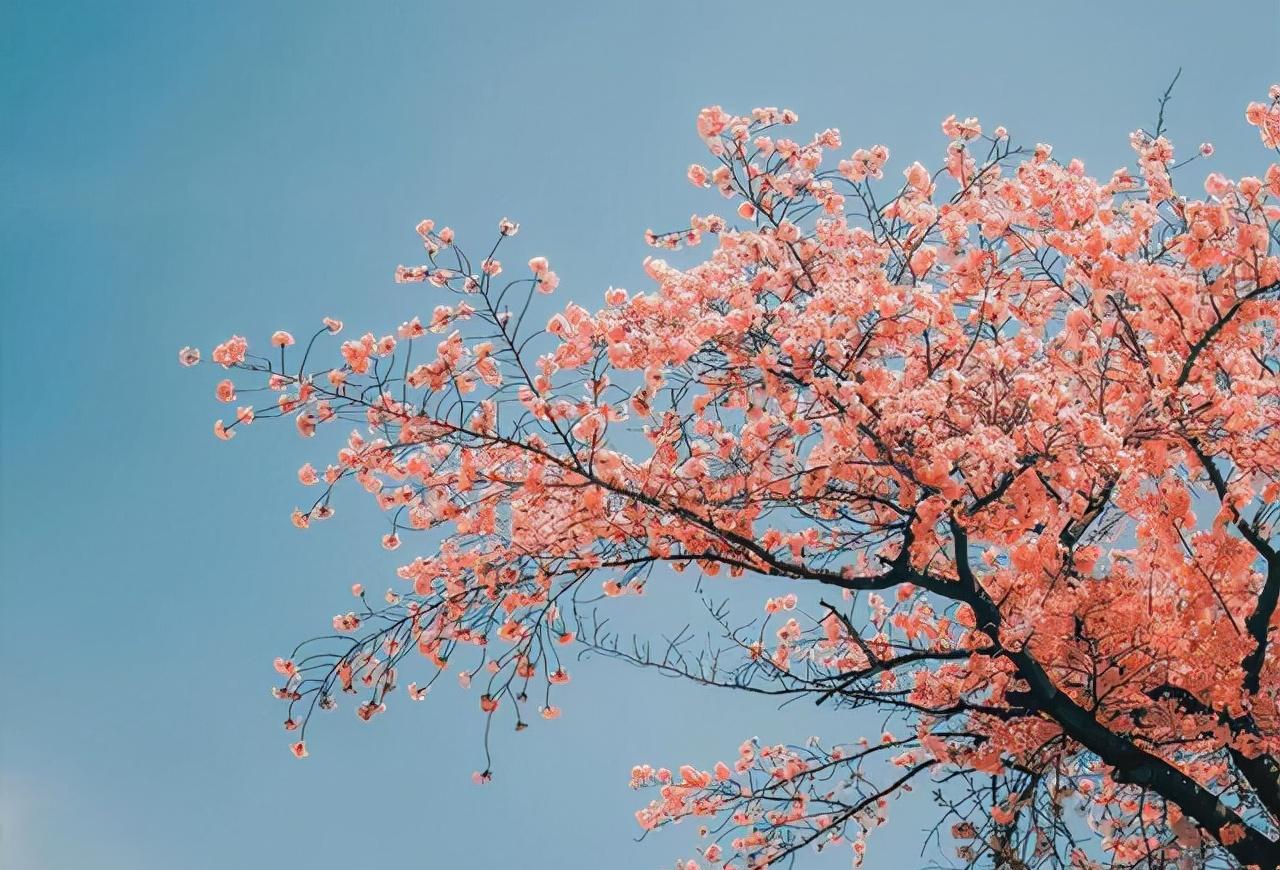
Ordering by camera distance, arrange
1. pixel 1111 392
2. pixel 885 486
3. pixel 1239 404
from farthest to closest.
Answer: pixel 885 486, pixel 1111 392, pixel 1239 404

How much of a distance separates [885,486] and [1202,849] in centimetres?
229

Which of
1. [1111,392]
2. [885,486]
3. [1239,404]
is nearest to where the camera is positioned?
[1239,404]

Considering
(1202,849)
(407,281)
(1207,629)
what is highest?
(407,281)

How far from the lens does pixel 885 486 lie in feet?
18.5

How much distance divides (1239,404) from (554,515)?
3.09 m

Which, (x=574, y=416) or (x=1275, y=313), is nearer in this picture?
(x=574, y=416)

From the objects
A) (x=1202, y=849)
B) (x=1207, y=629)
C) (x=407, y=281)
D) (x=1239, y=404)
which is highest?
(x=407, y=281)

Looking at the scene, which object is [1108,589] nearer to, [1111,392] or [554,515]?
[1111,392]

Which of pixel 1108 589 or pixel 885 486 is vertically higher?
pixel 885 486

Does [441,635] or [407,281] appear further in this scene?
[441,635]

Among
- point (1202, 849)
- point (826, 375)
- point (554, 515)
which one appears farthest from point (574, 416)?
point (1202, 849)

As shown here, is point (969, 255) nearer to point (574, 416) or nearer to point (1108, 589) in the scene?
point (1108, 589)

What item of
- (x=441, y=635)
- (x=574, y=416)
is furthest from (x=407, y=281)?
(x=441, y=635)

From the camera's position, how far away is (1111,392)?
5164 millimetres
